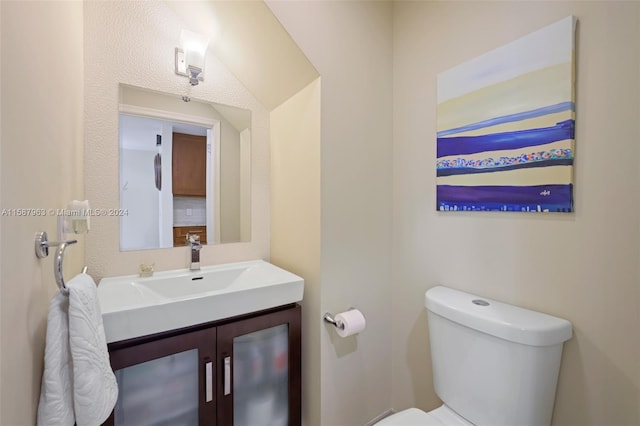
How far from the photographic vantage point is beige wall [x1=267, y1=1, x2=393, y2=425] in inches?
48.4

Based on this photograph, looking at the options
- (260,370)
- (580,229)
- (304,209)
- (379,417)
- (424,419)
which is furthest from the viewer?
(379,417)

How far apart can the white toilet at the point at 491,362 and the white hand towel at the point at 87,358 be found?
2.80 feet

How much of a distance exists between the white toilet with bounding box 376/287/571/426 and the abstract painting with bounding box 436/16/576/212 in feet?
1.30

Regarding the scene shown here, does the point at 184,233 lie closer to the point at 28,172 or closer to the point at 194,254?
the point at 194,254

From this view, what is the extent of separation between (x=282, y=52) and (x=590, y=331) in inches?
61.4

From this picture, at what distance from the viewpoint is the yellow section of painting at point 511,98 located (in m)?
0.91

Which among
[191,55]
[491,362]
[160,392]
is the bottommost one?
[160,392]

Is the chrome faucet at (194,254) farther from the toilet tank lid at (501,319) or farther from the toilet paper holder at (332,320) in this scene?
the toilet tank lid at (501,319)

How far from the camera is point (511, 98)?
1.02m

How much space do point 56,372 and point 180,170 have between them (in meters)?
0.97

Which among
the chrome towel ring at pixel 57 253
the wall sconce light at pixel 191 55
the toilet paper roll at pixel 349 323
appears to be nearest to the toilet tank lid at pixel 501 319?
the toilet paper roll at pixel 349 323

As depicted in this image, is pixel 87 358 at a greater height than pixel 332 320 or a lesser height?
greater

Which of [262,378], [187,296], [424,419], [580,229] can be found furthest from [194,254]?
[580,229]

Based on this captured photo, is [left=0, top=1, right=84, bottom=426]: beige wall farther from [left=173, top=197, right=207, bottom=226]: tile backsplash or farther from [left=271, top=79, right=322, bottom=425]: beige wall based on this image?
[left=271, top=79, right=322, bottom=425]: beige wall
